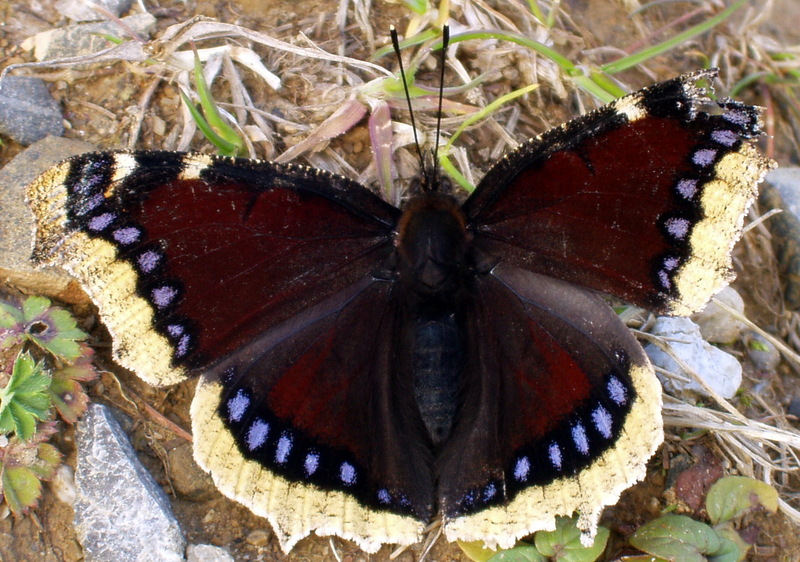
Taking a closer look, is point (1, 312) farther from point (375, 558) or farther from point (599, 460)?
point (599, 460)

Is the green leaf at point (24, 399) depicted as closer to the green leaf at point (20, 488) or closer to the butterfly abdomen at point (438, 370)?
the green leaf at point (20, 488)

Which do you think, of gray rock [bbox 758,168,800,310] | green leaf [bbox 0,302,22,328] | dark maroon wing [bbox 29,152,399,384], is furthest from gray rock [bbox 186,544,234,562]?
gray rock [bbox 758,168,800,310]

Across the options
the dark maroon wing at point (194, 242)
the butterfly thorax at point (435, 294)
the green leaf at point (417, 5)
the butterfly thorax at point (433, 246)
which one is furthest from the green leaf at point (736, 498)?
the green leaf at point (417, 5)

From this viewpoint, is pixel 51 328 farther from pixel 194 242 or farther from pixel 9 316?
pixel 194 242

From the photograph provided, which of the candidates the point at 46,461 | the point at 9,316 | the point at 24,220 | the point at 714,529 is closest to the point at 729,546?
the point at 714,529

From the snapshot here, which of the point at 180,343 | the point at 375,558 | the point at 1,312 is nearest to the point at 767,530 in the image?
the point at 375,558

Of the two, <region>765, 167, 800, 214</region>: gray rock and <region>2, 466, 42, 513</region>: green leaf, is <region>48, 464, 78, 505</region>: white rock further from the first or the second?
<region>765, 167, 800, 214</region>: gray rock
